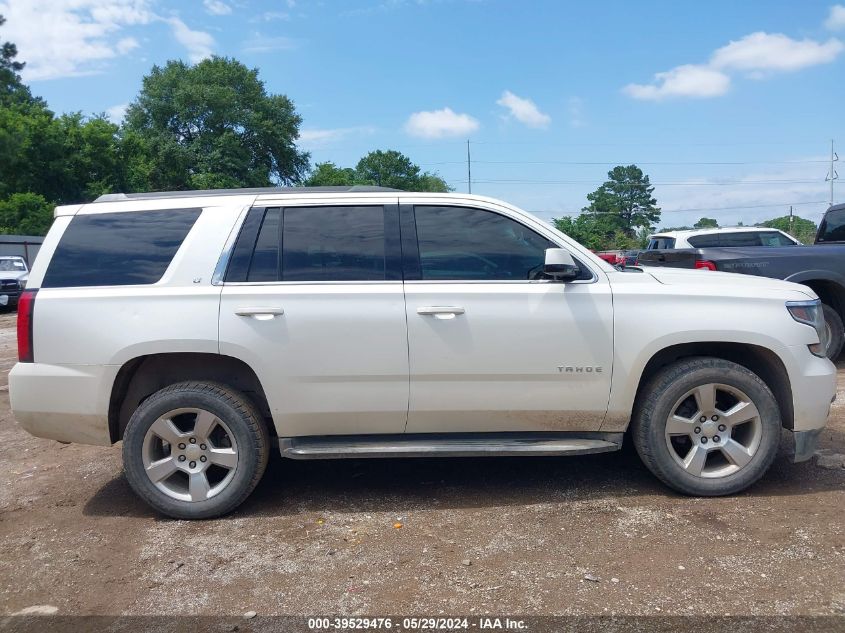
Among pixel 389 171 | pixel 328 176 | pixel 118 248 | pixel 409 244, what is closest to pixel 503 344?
pixel 409 244

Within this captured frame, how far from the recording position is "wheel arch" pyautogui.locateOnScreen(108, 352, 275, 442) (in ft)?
13.7

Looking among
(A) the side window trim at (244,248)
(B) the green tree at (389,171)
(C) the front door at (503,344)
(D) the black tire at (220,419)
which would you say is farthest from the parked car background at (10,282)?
(B) the green tree at (389,171)

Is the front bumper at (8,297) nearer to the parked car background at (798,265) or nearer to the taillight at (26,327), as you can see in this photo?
the taillight at (26,327)

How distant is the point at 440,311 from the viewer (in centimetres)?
400

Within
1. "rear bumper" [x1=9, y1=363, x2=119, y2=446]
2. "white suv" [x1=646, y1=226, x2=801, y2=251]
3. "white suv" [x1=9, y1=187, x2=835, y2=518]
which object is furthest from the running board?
"white suv" [x1=646, y1=226, x2=801, y2=251]

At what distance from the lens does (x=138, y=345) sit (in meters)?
3.98

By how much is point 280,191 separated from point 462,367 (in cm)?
158

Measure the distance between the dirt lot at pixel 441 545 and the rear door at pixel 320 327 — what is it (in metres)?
0.64

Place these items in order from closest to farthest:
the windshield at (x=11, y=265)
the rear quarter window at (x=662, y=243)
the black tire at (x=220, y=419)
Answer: the black tire at (x=220, y=419) < the rear quarter window at (x=662, y=243) < the windshield at (x=11, y=265)

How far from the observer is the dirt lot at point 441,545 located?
10.4 feet

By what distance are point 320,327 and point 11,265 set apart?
20.6 meters

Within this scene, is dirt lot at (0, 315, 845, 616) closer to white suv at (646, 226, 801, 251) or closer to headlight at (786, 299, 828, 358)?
headlight at (786, 299, 828, 358)

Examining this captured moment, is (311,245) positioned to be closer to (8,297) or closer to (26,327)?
(26,327)

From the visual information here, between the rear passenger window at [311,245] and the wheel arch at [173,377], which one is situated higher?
→ the rear passenger window at [311,245]
